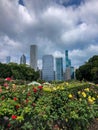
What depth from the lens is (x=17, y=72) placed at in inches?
1873

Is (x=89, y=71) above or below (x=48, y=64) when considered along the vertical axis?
below

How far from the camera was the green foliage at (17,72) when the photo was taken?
4641cm

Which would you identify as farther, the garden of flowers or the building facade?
the building facade

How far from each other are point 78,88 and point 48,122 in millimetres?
3590

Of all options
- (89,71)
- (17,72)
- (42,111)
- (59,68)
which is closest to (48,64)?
(59,68)

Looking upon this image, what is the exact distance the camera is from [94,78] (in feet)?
126

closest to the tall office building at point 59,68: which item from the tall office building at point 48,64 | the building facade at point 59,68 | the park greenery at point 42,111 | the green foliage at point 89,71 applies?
the building facade at point 59,68

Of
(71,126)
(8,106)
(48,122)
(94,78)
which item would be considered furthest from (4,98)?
(94,78)

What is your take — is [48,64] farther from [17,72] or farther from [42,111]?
[42,111]

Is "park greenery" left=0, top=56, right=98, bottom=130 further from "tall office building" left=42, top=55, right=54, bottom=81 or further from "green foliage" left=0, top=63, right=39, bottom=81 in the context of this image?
"tall office building" left=42, top=55, right=54, bottom=81

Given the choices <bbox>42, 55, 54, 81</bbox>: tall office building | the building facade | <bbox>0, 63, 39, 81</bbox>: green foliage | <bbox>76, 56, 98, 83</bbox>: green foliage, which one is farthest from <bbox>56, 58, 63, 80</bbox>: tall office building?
<bbox>76, 56, 98, 83</bbox>: green foliage

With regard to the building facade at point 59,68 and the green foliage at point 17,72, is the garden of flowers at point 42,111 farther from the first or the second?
the building facade at point 59,68

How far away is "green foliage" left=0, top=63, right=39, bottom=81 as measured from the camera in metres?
46.4

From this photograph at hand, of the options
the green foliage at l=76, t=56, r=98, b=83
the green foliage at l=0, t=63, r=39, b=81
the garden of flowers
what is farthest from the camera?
the green foliage at l=0, t=63, r=39, b=81
